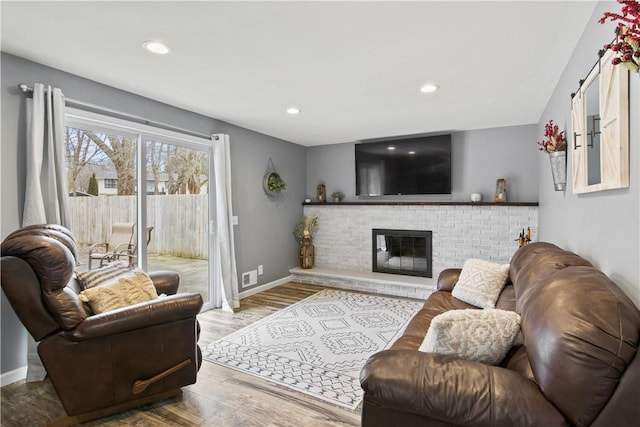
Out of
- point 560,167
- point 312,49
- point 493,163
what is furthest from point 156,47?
point 493,163

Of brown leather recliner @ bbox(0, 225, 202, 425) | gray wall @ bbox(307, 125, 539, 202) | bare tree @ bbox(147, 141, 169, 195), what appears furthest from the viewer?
gray wall @ bbox(307, 125, 539, 202)

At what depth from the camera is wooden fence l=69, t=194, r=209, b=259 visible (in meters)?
2.85

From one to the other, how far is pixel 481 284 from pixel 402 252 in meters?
2.43

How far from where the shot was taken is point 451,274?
10.1 feet

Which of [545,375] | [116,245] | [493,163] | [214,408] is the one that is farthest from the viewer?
[493,163]

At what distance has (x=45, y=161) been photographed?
7.96ft

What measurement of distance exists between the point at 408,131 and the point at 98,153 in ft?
12.3

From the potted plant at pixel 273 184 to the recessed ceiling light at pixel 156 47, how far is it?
2.66 meters

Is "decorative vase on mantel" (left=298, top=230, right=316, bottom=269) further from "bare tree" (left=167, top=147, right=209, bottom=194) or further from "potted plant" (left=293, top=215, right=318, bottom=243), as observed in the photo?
"bare tree" (left=167, top=147, right=209, bottom=194)

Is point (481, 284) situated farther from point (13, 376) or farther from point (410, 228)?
point (13, 376)

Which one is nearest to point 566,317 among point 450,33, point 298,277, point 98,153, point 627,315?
point 627,315

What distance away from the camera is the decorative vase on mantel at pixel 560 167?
7.98 ft

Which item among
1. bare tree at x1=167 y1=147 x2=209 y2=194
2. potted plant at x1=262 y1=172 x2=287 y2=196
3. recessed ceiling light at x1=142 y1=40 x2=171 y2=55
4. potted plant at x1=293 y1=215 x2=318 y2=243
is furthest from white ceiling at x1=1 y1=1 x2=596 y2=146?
potted plant at x1=293 y1=215 x2=318 y2=243

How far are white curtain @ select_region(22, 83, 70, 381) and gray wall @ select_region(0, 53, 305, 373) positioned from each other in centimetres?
9
